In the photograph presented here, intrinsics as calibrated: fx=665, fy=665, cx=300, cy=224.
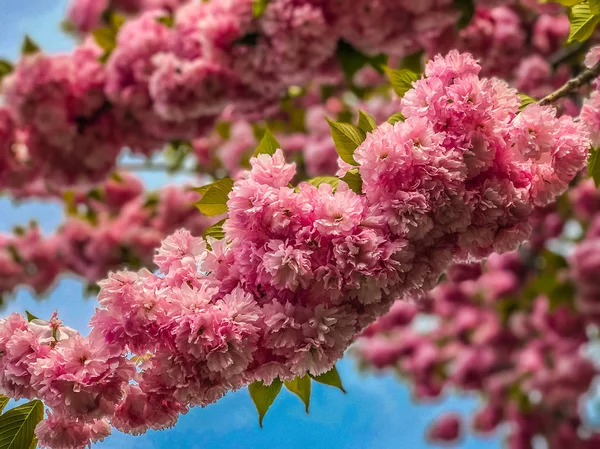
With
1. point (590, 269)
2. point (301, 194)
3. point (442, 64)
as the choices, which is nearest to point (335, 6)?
point (442, 64)

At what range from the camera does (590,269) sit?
112 inches

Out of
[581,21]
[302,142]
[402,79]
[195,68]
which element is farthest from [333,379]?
[302,142]

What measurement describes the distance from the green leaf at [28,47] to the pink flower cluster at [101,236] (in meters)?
1.05

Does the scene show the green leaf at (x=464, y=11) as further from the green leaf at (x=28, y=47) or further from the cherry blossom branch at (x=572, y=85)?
the green leaf at (x=28, y=47)

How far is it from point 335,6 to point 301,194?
1138 mm

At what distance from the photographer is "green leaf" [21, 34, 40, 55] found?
1.98 meters

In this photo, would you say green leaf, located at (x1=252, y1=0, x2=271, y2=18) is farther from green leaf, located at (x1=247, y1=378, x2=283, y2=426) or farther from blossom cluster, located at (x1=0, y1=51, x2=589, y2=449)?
green leaf, located at (x1=247, y1=378, x2=283, y2=426)

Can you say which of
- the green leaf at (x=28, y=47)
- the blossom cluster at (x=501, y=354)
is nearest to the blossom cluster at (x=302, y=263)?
the green leaf at (x=28, y=47)

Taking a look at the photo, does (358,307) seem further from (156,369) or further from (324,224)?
(156,369)

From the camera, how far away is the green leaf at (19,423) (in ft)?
2.59

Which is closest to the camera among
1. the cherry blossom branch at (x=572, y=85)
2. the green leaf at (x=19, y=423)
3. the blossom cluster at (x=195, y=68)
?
the green leaf at (x=19, y=423)

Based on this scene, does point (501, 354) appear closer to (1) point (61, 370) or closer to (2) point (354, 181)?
(2) point (354, 181)

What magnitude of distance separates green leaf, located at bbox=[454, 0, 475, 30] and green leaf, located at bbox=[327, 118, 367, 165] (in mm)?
1133

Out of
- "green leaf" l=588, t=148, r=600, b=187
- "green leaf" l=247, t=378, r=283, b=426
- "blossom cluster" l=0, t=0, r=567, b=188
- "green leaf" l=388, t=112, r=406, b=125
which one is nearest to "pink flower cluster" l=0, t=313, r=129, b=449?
"green leaf" l=247, t=378, r=283, b=426
